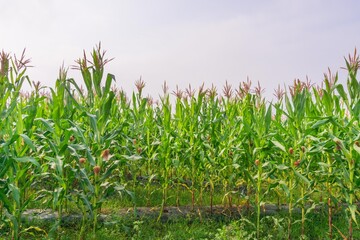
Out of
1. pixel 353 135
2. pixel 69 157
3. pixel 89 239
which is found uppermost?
pixel 353 135

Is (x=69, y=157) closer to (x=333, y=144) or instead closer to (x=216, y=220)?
(x=216, y=220)

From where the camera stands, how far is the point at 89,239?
5.18 m

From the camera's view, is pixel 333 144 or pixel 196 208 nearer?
pixel 333 144

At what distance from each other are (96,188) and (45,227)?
1.38m

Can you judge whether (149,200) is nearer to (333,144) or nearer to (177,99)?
(177,99)

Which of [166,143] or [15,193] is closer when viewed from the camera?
[15,193]

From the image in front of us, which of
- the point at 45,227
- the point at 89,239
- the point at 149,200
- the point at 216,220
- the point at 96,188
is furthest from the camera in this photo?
the point at 149,200

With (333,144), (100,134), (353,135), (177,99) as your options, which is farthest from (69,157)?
(353,135)

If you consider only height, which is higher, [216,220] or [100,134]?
[100,134]

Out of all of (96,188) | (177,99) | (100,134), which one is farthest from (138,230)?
(177,99)

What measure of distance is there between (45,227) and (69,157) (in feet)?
3.60

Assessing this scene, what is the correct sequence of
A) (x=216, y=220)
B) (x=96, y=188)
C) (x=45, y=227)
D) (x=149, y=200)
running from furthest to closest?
(x=149, y=200) → (x=216, y=220) → (x=45, y=227) → (x=96, y=188)

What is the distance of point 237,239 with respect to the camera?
16.4 ft

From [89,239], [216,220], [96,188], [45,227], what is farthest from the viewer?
[216,220]
